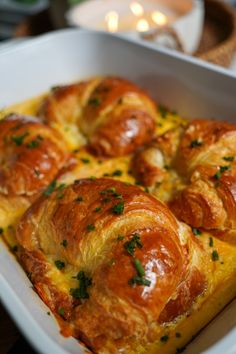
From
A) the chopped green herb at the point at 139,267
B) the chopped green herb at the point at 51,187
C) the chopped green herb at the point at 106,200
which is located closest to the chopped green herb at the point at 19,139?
the chopped green herb at the point at 51,187

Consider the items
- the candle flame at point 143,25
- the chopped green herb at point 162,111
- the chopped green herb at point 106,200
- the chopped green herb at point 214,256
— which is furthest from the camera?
the candle flame at point 143,25

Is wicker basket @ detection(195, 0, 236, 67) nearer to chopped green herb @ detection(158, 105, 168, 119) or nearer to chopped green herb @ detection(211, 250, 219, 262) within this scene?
chopped green herb @ detection(158, 105, 168, 119)

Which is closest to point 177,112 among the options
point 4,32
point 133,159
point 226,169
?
point 133,159

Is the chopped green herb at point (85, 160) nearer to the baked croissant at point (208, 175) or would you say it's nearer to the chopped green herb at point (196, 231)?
the baked croissant at point (208, 175)

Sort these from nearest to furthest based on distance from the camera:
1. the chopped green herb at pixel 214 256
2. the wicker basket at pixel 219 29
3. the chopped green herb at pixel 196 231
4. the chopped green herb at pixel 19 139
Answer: the chopped green herb at pixel 214 256 < the chopped green herb at pixel 196 231 < the chopped green herb at pixel 19 139 < the wicker basket at pixel 219 29

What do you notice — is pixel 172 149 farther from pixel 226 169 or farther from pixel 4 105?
pixel 4 105

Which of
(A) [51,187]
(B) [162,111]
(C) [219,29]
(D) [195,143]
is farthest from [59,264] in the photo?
(C) [219,29]
